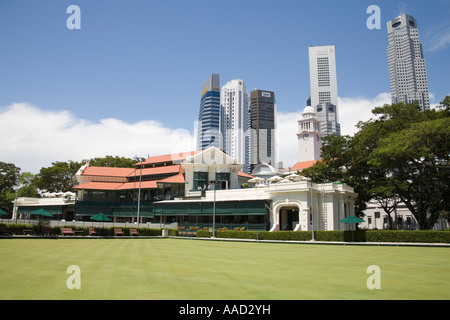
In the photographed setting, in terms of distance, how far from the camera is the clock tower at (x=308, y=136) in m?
114

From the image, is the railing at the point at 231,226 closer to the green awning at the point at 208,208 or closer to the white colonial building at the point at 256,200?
the white colonial building at the point at 256,200

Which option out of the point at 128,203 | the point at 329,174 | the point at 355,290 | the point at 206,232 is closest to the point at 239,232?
the point at 206,232

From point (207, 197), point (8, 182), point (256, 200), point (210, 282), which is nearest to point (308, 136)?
point (207, 197)

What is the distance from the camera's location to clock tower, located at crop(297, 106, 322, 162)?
11394 centimetres

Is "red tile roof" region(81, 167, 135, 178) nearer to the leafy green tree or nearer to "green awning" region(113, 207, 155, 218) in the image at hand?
"green awning" region(113, 207, 155, 218)

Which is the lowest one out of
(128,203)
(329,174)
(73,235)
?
(73,235)

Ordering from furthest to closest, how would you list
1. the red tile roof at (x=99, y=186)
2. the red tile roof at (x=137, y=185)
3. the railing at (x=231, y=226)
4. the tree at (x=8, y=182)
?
the tree at (x=8, y=182) → the red tile roof at (x=99, y=186) → the red tile roof at (x=137, y=185) → the railing at (x=231, y=226)

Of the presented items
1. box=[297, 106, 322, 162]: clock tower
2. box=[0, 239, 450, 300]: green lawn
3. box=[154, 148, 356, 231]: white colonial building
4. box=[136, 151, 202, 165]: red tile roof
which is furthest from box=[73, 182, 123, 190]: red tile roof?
box=[297, 106, 322, 162]: clock tower

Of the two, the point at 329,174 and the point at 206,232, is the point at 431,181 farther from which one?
the point at 206,232

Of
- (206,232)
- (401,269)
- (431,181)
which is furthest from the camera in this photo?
(206,232)

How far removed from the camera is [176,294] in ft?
25.2

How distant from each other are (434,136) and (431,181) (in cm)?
697

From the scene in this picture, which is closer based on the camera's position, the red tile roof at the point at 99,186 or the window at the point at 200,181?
the window at the point at 200,181

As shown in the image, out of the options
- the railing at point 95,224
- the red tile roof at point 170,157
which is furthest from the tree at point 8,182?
the railing at point 95,224
